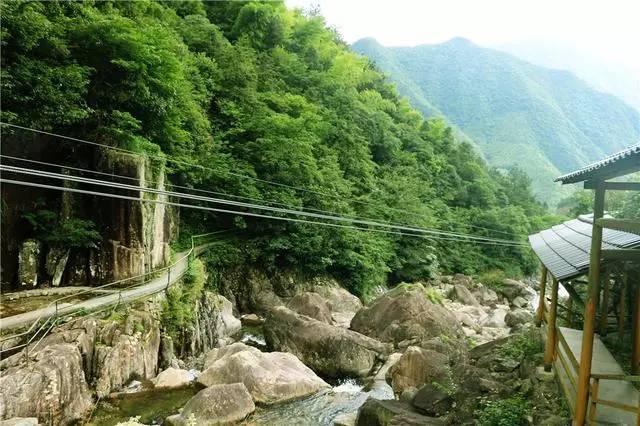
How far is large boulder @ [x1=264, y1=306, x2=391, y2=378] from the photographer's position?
1239 cm

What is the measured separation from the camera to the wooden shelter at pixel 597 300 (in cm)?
557

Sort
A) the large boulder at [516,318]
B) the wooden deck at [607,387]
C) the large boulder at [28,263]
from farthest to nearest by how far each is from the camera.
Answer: the large boulder at [516,318]
the large boulder at [28,263]
the wooden deck at [607,387]

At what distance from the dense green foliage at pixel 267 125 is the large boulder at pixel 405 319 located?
205 inches

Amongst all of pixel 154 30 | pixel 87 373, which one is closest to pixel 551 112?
pixel 154 30

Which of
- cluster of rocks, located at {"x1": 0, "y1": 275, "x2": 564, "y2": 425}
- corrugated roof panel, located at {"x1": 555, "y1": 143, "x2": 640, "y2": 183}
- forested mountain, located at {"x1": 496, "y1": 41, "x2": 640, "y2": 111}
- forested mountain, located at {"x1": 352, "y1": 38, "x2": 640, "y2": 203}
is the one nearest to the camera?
corrugated roof panel, located at {"x1": 555, "y1": 143, "x2": 640, "y2": 183}

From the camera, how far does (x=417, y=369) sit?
10531 mm

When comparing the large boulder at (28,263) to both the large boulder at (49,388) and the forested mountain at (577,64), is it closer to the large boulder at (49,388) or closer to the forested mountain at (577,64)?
the large boulder at (49,388)

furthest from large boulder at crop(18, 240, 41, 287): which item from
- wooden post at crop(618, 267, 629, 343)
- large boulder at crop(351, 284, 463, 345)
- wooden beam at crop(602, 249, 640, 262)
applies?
wooden post at crop(618, 267, 629, 343)

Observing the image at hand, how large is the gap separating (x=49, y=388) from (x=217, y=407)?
3.10m

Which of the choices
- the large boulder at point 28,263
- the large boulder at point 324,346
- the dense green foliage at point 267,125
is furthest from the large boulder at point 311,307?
the large boulder at point 28,263

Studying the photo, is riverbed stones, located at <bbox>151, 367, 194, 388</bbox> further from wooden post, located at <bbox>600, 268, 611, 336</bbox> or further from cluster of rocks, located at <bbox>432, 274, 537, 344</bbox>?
wooden post, located at <bbox>600, 268, 611, 336</bbox>

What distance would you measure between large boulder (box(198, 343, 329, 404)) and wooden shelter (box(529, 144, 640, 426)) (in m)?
5.67

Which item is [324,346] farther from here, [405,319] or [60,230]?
[60,230]

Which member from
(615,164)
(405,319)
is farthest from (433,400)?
(405,319)
